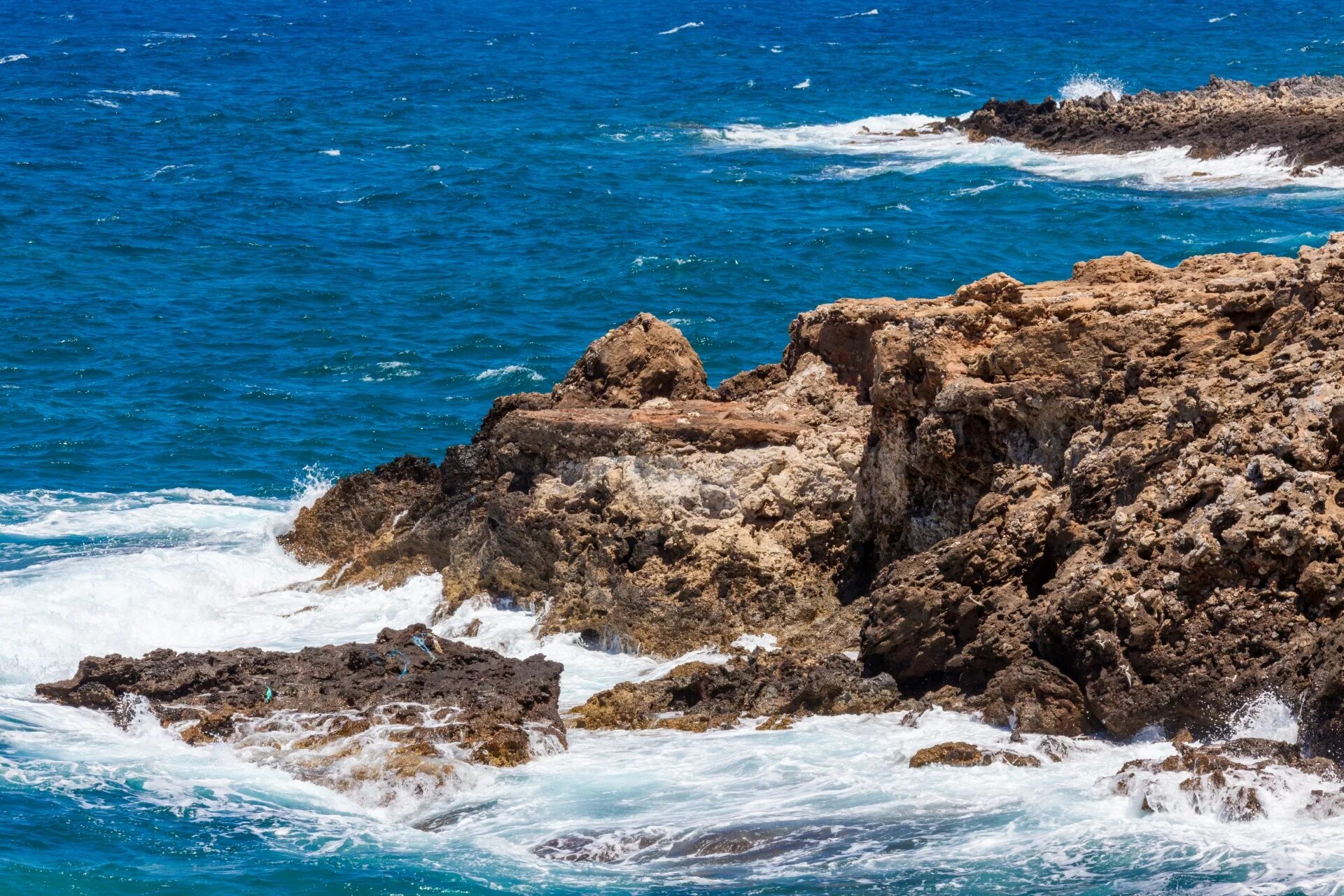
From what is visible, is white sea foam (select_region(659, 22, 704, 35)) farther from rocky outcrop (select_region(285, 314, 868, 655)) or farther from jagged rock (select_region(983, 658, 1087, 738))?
jagged rock (select_region(983, 658, 1087, 738))

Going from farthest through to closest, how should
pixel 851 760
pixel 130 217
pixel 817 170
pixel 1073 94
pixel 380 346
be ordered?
pixel 1073 94
pixel 817 170
pixel 130 217
pixel 380 346
pixel 851 760

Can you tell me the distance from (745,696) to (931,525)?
89.1 inches

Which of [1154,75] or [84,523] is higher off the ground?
[1154,75]

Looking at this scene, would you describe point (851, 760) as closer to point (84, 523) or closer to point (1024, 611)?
point (1024, 611)

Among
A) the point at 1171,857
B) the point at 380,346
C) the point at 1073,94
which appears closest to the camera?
the point at 1171,857

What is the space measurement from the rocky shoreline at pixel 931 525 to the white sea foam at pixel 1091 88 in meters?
42.3

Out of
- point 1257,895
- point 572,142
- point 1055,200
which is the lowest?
point 1257,895

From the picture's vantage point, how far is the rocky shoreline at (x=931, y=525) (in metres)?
11.1

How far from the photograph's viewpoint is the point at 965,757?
11.1 m

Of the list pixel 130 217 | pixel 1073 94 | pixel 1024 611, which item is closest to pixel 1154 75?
pixel 1073 94

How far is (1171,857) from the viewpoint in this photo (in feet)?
31.3

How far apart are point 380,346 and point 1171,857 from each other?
76.7 ft

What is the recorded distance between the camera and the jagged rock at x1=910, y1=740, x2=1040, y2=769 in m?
11.0

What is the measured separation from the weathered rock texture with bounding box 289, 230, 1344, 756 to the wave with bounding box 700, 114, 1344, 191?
2720cm
